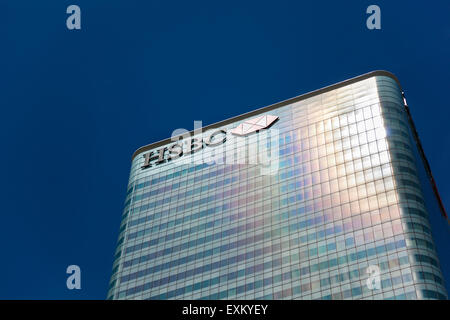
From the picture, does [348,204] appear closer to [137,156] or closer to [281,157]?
[281,157]

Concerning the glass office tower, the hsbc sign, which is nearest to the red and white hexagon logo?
the hsbc sign

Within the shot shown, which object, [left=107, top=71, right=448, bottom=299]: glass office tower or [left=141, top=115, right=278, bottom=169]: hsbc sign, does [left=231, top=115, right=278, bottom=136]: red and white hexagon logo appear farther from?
[left=107, top=71, right=448, bottom=299]: glass office tower

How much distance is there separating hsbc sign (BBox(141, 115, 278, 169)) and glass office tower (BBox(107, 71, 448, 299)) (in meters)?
0.36

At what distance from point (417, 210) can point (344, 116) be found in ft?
112

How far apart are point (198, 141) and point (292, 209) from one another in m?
42.2

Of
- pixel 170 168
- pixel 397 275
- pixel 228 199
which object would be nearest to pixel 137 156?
pixel 170 168

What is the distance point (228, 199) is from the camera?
13838cm

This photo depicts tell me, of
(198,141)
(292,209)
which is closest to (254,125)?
(198,141)

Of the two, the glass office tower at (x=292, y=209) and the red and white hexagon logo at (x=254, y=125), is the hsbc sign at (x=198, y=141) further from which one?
the glass office tower at (x=292, y=209)

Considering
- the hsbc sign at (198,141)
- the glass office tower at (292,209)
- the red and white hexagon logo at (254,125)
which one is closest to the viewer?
the glass office tower at (292,209)

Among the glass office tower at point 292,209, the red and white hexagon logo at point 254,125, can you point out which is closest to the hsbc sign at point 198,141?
the red and white hexagon logo at point 254,125

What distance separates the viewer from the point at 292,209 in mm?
126688

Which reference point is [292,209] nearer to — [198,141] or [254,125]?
[254,125]

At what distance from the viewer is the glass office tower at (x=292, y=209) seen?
10875 centimetres
